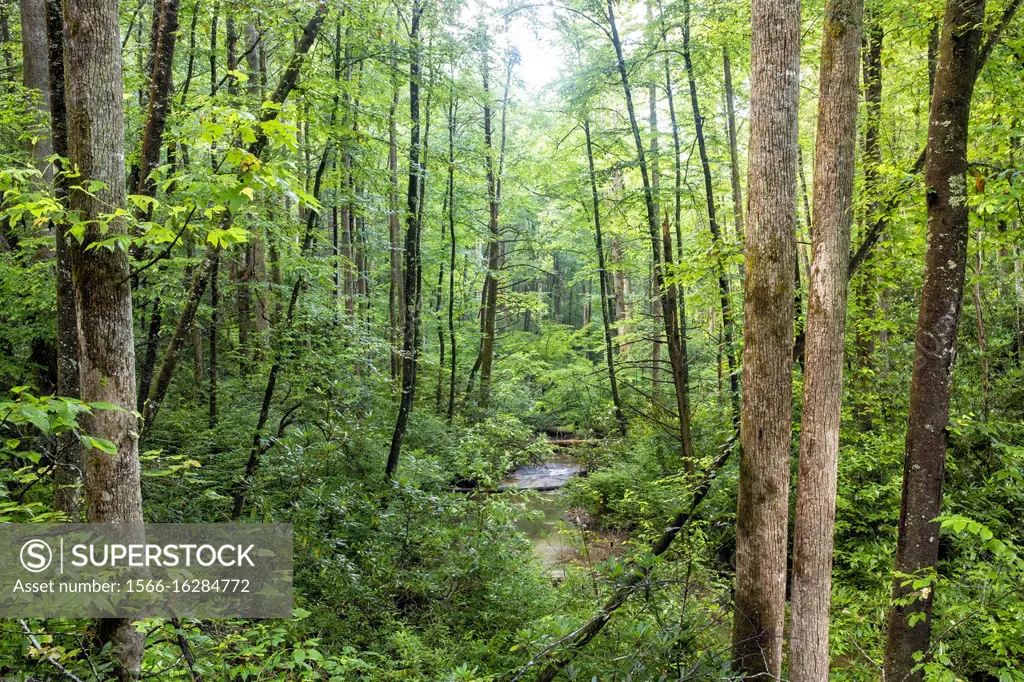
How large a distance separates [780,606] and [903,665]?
213 cm

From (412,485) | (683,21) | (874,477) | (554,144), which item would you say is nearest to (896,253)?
(874,477)

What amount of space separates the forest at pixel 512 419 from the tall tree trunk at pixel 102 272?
0.7 inches

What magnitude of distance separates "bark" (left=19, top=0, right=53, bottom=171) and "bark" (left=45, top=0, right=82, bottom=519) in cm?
331

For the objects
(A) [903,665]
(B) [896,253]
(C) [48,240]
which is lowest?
(A) [903,665]

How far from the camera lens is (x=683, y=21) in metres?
9.69

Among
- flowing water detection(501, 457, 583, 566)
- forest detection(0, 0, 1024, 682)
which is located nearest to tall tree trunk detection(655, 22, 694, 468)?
forest detection(0, 0, 1024, 682)

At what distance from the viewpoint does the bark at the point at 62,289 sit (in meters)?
3.50

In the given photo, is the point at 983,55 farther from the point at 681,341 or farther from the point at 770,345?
the point at 681,341

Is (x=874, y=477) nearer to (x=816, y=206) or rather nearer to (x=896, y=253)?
(x=896, y=253)

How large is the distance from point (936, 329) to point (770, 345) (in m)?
2.09

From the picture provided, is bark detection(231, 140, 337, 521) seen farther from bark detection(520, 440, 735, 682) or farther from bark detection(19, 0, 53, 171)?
bark detection(520, 440, 735, 682)

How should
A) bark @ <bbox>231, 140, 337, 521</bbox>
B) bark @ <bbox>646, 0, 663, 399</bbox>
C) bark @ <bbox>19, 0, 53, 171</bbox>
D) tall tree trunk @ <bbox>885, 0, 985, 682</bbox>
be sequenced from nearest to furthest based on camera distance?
tall tree trunk @ <bbox>885, 0, 985, 682</bbox> → bark @ <bbox>231, 140, 337, 521</bbox> → bark @ <bbox>19, 0, 53, 171</bbox> → bark @ <bbox>646, 0, 663, 399</bbox>

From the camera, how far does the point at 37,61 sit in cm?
653

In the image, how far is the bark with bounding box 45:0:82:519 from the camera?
3502mm
